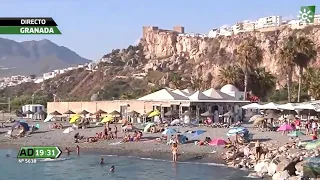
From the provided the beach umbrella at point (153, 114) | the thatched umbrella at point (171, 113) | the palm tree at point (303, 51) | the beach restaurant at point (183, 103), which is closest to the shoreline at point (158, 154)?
the beach umbrella at point (153, 114)

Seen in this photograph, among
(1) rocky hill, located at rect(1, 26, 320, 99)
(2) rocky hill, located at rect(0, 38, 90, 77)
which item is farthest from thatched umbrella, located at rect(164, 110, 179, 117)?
(1) rocky hill, located at rect(1, 26, 320, 99)

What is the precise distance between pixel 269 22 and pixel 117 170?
81.9 meters

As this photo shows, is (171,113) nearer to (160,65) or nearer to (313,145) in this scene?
(313,145)

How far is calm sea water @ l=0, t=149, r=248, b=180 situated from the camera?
2480cm

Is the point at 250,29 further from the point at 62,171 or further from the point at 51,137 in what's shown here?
the point at 62,171

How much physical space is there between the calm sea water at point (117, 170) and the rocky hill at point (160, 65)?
138 feet

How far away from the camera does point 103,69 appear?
446ft

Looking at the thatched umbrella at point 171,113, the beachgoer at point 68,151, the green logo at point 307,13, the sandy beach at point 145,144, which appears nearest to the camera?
the green logo at point 307,13

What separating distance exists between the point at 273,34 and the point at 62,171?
73673mm

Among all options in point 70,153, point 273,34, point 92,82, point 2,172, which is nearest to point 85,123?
point 70,153

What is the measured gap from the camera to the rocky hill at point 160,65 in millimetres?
91250

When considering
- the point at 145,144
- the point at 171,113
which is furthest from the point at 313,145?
the point at 171,113

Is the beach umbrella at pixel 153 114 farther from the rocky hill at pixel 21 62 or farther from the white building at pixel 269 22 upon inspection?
the white building at pixel 269 22

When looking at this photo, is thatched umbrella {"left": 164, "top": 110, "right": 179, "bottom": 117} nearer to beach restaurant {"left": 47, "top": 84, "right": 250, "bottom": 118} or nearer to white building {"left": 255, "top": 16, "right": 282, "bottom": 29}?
beach restaurant {"left": 47, "top": 84, "right": 250, "bottom": 118}
